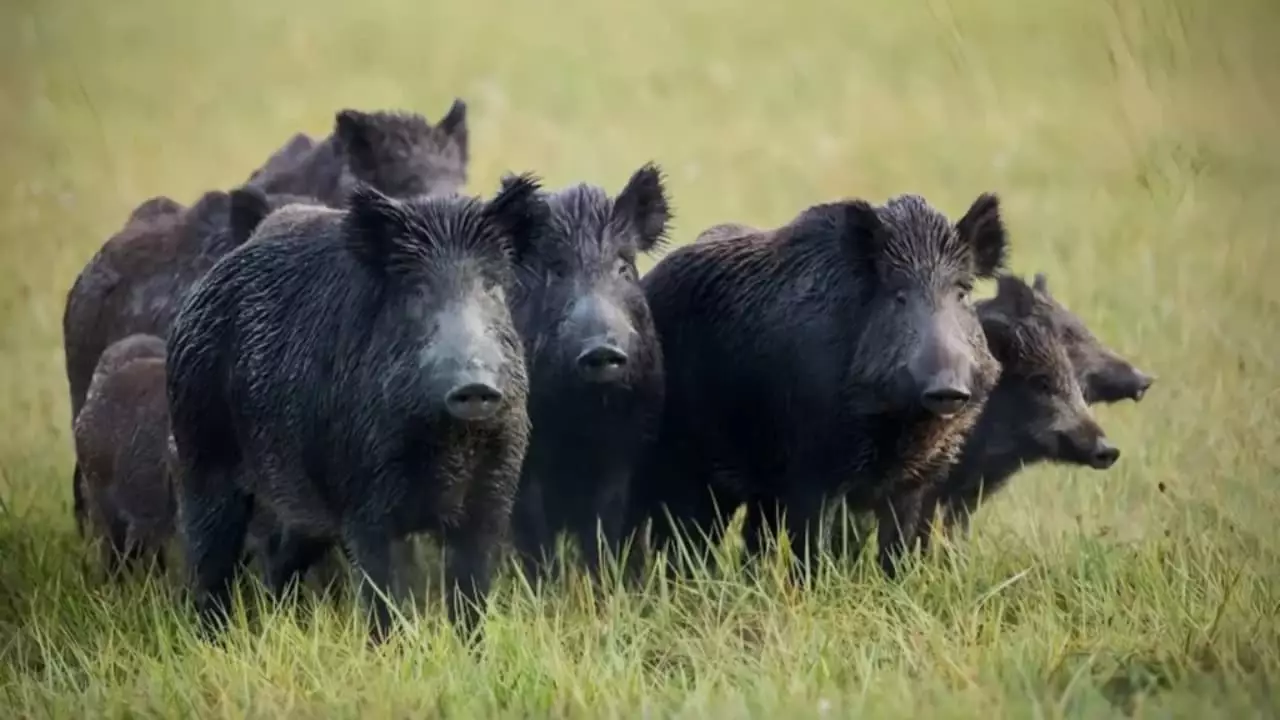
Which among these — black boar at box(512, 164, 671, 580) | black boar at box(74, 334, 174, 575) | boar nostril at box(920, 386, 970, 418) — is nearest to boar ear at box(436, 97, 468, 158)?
black boar at box(74, 334, 174, 575)

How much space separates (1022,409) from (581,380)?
1618 millimetres

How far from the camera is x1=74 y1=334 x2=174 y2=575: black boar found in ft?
19.9

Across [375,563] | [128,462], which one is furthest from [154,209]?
[375,563]

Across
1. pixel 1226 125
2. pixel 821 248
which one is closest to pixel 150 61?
pixel 821 248

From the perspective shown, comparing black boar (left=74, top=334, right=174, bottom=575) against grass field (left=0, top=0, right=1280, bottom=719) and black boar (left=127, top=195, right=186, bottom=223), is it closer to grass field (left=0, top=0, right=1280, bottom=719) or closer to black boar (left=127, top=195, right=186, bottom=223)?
grass field (left=0, top=0, right=1280, bottom=719)

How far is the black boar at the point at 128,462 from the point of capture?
606 cm

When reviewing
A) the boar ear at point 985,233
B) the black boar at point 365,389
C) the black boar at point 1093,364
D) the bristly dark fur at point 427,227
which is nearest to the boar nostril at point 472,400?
the black boar at point 365,389

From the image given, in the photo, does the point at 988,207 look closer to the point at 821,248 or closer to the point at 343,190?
the point at 821,248

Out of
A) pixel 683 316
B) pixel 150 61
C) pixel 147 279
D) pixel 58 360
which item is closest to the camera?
pixel 683 316

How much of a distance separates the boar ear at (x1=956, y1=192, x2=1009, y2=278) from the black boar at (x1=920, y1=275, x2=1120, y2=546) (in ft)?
1.51

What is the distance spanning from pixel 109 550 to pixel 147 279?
1415 millimetres

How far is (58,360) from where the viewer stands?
26.4ft

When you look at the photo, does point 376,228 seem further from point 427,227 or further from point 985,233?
point 985,233

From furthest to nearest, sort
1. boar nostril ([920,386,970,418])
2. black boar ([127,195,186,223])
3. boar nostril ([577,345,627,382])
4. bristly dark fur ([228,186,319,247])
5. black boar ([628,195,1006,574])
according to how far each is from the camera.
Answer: black boar ([127,195,186,223]) < bristly dark fur ([228,186,319,247]) < black boar ([628,195,1006,574]) < boar nostril ([577,345,627,382]) < boar nostril ([920,386,970,418])
